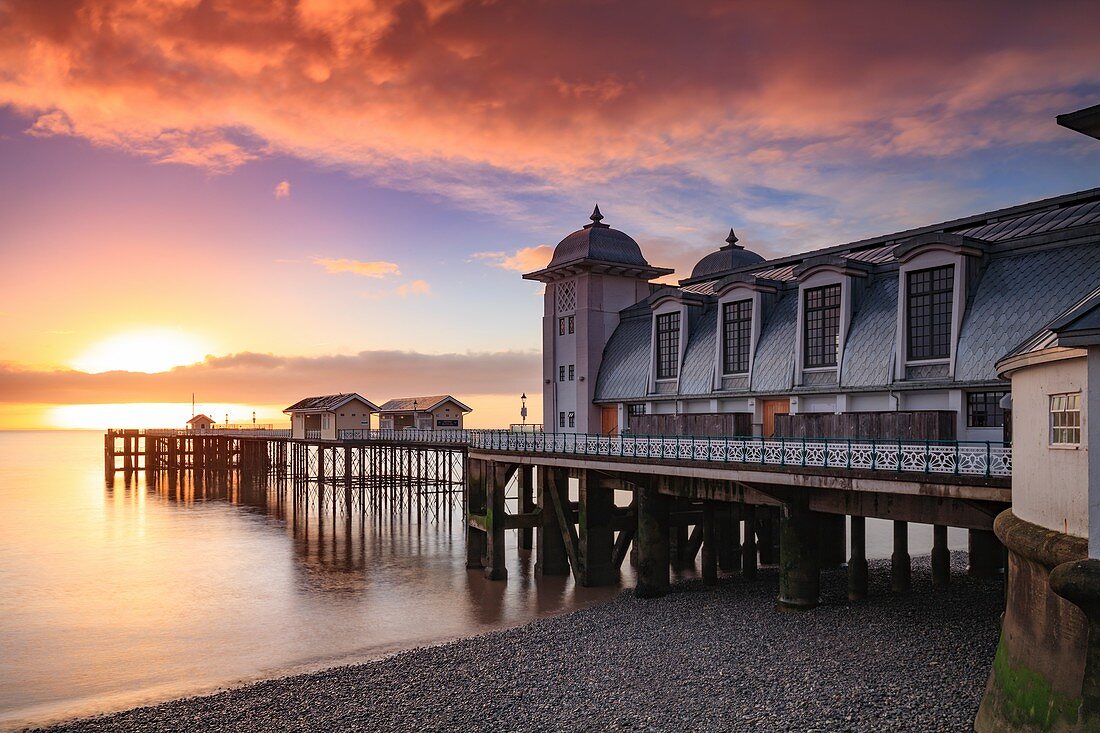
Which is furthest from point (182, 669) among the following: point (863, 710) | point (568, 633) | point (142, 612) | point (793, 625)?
point (863, 710)

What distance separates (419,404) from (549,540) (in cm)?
2981

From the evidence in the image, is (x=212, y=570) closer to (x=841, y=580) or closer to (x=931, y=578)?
(x=841, y=580)

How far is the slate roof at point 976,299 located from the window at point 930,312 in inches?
22.2

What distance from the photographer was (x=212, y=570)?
114 feet

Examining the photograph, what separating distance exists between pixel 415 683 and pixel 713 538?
1215cm

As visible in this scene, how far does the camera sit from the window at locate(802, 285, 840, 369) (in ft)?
81.3

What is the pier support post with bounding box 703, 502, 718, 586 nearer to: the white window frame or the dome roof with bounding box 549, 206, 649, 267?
the dome roof with bounding box 549, 206, 649, 267

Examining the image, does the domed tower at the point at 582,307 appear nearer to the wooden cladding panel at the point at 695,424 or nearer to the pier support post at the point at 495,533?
the wooden cladding panel at the point at 695,424

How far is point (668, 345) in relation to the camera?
3141 centimetres

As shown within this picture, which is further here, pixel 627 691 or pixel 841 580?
pixel 841 580

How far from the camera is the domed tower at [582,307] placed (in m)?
35.3

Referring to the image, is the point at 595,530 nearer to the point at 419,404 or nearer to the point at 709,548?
the point at 709,548

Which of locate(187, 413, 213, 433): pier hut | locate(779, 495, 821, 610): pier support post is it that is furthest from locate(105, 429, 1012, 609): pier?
locate(187, 413, 213, 433): pier hut

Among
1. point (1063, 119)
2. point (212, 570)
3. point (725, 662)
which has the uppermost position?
point (1063, 119)
